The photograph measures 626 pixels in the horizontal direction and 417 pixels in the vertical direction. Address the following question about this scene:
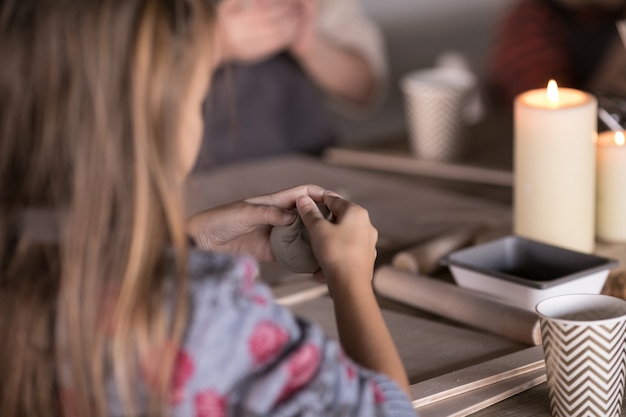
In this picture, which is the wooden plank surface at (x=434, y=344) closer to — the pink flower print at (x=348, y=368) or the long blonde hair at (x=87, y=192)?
the pink flower print at (x=348, y=368)

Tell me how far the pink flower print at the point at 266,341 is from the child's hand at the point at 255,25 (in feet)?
3.53

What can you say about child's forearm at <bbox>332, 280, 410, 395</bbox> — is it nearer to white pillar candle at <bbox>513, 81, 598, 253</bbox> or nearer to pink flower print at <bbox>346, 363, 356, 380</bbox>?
pink flower print at <bbox>346, 363, 356, 380</bbox>

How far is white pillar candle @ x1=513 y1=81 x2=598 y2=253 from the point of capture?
Answer: 1.15 metres

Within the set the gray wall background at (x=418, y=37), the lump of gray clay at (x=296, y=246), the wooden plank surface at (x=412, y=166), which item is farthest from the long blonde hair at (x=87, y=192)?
the gray wall background at (x=418, y=37)

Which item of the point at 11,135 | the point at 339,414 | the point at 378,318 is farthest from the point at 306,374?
the point at 11,135

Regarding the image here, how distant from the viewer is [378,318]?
819mm

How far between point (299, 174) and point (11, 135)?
38.4 inches

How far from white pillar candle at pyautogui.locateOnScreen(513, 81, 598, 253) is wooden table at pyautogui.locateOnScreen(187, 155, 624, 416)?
106mm

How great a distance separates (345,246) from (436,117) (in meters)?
0.84

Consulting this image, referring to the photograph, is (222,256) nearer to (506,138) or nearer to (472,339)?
(472,339)

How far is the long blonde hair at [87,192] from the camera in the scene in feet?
2.23

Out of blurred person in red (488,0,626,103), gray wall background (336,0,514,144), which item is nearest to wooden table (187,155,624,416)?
blurred person in red (488,0,626,103)

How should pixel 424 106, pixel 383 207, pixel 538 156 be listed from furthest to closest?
pixel 424 106 → pixel 383 207 → pixel 538 156

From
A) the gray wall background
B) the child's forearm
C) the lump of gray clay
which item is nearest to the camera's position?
the child's forearm
